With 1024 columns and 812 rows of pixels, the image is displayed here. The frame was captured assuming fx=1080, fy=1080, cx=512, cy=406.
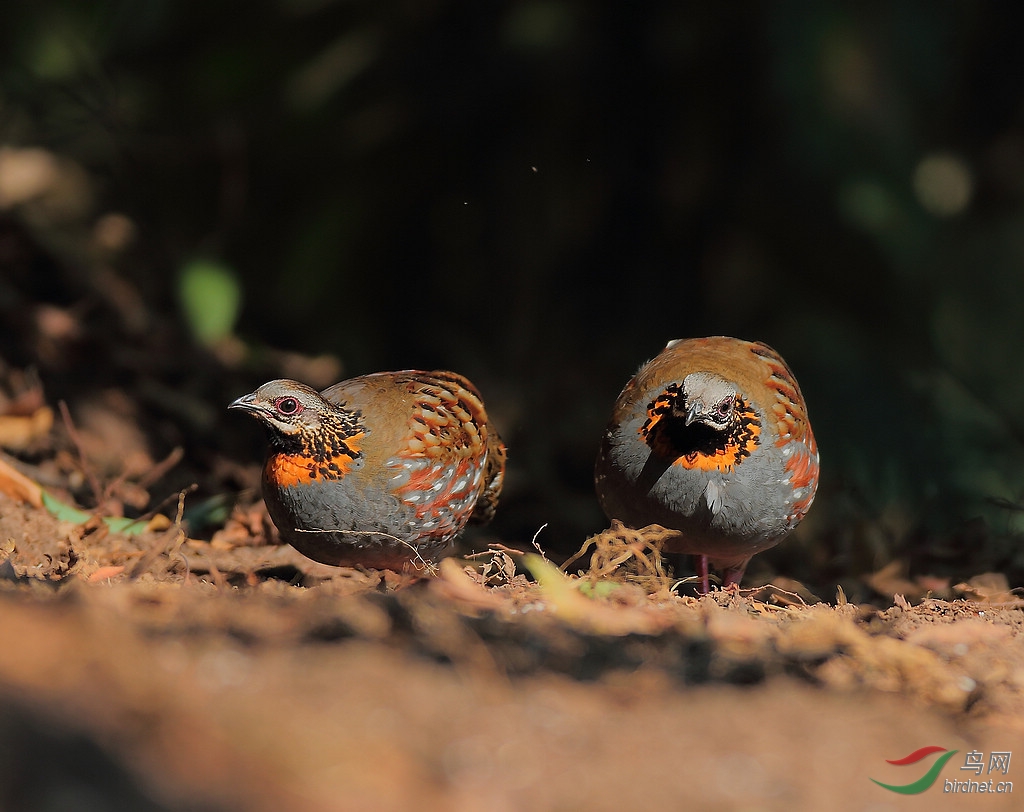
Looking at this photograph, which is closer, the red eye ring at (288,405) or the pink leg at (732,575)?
the red eye ring at (288,405)

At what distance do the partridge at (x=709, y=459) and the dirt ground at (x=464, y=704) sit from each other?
3.76ft

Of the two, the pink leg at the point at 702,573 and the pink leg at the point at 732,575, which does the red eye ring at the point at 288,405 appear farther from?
the pink leg at the point at 732,575

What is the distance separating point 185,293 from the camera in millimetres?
7465

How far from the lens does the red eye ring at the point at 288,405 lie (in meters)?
4.85

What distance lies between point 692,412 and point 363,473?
1516 millimetres

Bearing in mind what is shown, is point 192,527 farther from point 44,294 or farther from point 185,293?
point 44,294

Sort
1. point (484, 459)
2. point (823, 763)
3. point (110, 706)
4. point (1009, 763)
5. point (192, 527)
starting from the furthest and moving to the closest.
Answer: point (192, 527) < point (484, 459) < point (1009, 763) < point (823, 763) < point (110, 706)

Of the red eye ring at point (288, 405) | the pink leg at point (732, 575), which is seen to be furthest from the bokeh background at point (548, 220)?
the red eye ring at point (288, 405)

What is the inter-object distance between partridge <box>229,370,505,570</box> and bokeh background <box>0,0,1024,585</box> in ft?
6.67

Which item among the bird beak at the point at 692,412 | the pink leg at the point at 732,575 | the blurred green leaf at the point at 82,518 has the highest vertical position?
Result: the bird beak at the point at 692,412

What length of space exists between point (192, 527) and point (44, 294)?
273 centimetres

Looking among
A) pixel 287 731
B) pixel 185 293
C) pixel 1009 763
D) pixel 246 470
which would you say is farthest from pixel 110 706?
pixel 185 293

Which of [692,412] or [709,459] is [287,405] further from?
[709,459]

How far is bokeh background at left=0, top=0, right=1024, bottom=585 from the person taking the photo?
6961 millimetres
